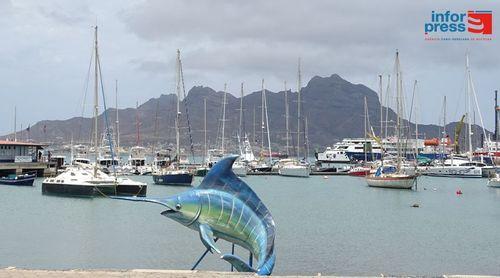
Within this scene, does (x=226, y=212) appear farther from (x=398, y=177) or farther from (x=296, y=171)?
(x=296, y=171)

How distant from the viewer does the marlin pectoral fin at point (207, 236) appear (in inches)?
659

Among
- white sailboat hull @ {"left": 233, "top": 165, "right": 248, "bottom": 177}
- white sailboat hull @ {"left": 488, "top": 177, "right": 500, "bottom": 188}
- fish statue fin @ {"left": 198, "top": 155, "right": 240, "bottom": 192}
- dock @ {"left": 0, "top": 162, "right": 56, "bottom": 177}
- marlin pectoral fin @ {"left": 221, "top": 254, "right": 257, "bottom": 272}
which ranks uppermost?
fish statue fin @ {"left": 198, "top": 155, "right": 240, "bottom": 192}

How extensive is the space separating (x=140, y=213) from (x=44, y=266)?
727 inches

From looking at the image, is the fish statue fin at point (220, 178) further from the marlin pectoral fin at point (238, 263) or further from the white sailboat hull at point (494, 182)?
the white sailboat hull at point (494, 182)

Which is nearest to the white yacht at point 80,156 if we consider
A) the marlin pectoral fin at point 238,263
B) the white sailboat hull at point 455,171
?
the white sailboat hull at point 455,171

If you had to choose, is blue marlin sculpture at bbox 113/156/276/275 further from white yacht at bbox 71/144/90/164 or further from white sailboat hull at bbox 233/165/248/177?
white sailboat hull at bbox 233/165/248/177

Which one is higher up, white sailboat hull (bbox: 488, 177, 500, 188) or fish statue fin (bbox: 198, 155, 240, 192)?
fish statue fin (bbox: 198, 155, 240, 192)

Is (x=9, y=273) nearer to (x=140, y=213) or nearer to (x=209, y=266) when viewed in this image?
(x=209, y=266)

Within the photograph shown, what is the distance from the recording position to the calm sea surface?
25.5m

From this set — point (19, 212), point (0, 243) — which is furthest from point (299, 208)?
point (0, 243)

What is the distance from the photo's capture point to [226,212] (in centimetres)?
1745

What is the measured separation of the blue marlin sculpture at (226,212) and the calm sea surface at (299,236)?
627cm

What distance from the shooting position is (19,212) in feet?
141

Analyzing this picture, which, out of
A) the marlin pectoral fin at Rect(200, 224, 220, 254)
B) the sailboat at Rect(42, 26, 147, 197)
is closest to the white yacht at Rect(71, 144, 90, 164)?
the sailboat at Rect(42, 26, 147, 197)
